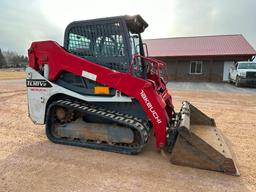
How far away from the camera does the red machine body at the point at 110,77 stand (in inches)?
145

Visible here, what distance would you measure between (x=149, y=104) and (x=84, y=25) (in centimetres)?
193

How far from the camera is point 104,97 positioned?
13.4 ft

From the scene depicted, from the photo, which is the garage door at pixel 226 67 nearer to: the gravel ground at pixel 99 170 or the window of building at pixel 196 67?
the window of building at pixel 196 67

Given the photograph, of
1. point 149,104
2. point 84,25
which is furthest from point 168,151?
point 84,25

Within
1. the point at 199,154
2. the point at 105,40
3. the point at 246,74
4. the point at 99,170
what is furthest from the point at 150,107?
the point at 246,74

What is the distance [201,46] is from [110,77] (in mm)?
22351

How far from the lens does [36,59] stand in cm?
448

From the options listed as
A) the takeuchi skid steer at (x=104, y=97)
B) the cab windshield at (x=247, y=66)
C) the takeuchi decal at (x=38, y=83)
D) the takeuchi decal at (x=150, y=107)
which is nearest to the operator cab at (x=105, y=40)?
the takeuchi skid steer at (x=104, y=97)

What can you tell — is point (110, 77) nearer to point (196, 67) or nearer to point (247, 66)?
point (247, 66)

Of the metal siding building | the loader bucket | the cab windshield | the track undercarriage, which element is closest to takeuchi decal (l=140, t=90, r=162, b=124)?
the track undercarriage

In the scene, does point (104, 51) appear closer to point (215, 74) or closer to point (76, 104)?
point (76, 104)

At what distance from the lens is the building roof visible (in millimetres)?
21875

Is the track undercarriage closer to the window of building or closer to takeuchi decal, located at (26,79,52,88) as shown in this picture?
takeuchi decal, located at (26,79,52,88)

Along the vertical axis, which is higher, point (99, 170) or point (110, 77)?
point (110, 77)
